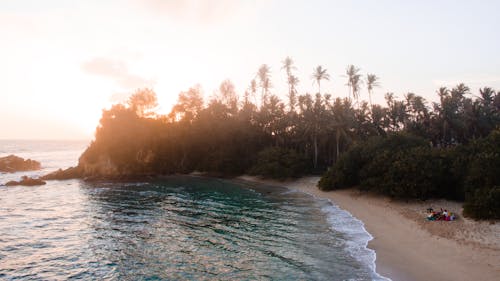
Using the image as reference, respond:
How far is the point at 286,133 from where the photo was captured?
69.9 metres

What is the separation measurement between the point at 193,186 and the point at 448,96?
5213 cm

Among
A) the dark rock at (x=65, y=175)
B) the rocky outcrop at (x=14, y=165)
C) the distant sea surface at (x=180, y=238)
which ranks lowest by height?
the distant sea surface at (x=180, y=238)

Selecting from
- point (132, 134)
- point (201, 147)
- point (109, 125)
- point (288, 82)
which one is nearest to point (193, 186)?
point (201, 147)

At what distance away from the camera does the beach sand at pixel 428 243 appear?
57.6 ft

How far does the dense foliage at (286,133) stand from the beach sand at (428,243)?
30.5 ft

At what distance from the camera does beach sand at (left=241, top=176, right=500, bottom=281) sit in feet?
57.6

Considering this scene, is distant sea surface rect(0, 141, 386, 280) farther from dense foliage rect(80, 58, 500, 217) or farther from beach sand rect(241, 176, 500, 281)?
dense foliage rect(80, 58, 500, 217)

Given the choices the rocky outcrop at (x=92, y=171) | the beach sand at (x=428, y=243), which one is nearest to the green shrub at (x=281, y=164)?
the beach sand at (x=428, y=243)

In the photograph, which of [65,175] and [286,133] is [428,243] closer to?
[286,133]

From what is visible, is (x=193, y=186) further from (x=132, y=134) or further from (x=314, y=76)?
(x=314, y=76)

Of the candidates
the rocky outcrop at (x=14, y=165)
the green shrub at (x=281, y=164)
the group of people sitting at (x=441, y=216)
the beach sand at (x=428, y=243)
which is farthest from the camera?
the rocky outcrop at (x=14, y=165)

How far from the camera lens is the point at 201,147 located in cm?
7588

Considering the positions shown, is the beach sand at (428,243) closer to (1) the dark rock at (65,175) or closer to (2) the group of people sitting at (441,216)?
(2) the group of people sitting at (441,216)

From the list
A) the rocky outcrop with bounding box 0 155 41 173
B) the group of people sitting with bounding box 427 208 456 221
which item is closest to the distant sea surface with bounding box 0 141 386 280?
the group of people sitting with bounding box 427 208 456 221
